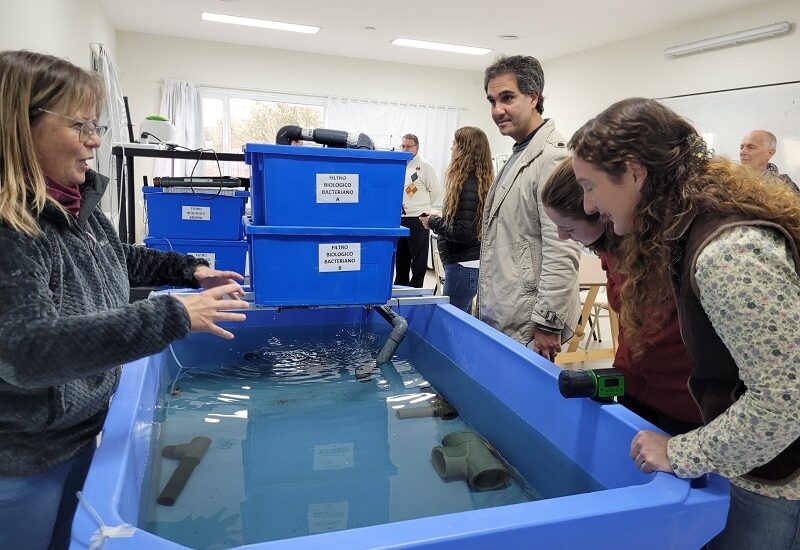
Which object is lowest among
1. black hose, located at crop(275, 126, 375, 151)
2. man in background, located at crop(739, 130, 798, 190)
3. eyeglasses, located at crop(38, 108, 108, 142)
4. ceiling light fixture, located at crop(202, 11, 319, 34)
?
eyeglasses, located at crop(38, 108, 108, 142)

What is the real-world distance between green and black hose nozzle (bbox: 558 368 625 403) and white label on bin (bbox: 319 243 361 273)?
785 mm

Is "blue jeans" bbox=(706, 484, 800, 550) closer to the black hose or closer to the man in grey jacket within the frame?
the man in grey jacket

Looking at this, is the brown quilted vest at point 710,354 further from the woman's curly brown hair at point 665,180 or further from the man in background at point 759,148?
the man in background at point 759,148

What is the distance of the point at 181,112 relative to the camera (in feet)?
20.2

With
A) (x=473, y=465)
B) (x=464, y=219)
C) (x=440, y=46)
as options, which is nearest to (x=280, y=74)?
(x=440, y=46)

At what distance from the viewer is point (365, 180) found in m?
1.58

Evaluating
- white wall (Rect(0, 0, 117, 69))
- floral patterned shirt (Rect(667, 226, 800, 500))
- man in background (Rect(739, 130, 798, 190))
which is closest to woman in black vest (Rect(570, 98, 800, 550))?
floral patterned shirt (Rect(667, 226, 800, 500))

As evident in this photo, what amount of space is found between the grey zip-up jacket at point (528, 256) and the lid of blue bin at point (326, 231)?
1.06ft

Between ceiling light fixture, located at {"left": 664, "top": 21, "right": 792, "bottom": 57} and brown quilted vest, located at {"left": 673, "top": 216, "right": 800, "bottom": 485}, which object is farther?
ceiling light fixture, located at {"left": 664, "top": 21, "right": 792, "bottom": 57}

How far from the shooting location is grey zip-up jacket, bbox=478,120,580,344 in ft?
5.07

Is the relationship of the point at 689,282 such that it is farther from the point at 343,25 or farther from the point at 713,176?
the point at 343,25

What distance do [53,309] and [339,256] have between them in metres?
0.94

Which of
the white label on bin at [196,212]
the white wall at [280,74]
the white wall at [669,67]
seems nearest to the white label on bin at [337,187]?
the white label on bin at [196,212]

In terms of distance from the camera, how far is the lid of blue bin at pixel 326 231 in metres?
1.52
